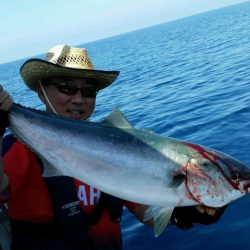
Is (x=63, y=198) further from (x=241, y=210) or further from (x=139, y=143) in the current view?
(x=241, y=210)

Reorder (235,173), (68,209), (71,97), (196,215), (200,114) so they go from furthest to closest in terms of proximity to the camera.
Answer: (200,114) < (71,97) < (68,209) < (196,215) < (235,173)

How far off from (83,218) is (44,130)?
1160mm

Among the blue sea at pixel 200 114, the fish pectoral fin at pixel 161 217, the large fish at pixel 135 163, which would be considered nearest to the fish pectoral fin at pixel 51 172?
the large fish at pixel 135 163

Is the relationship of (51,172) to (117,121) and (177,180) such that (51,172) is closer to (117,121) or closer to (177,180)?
(117,121)

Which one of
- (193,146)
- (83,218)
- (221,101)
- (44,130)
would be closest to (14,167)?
(44,130)

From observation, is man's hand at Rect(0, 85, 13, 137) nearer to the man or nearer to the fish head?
the man

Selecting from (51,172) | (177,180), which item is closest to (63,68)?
(51,172)

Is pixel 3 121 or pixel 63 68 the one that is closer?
pixel 3 121

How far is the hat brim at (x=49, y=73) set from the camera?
4.52 metres

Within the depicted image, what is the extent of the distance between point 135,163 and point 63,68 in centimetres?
151

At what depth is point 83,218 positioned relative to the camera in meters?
4.32

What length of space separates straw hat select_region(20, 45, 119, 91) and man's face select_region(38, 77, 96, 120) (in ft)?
0.31

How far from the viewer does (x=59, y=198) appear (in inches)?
165

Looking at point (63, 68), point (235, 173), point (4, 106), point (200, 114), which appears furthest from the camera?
point (200, 114)
